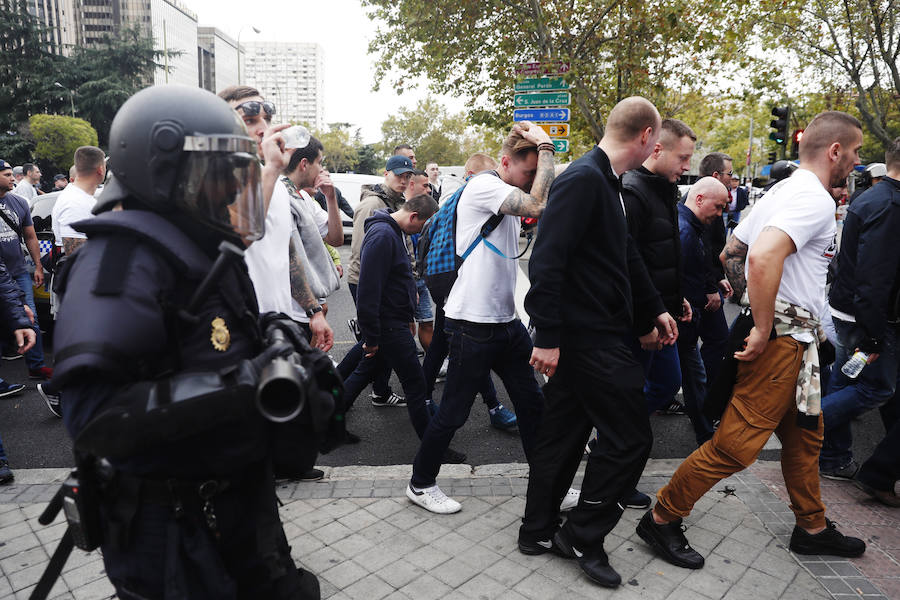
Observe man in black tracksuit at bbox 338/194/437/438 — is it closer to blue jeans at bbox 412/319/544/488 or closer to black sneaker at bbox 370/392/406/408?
blue jeans at bbox 412/319/544/488

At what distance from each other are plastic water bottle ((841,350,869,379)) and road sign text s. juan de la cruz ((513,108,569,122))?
807 centimetres

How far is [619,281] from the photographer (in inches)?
119

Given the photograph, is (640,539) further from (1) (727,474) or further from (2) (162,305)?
(2) (162,305)

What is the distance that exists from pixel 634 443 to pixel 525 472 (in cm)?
139

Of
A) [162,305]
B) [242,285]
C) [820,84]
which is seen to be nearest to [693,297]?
[242,285]

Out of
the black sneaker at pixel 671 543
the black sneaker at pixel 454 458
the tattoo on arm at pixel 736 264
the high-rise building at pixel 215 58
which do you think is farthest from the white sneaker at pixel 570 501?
the high-rise building at pixel 215 58

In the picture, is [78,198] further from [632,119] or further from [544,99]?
[544,99]

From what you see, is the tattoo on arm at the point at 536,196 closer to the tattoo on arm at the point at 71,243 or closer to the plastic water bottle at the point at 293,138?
the plastic water bottle at the point at 293,138

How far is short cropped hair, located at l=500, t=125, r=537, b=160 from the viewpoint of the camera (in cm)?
353

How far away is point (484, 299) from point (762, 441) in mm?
1517

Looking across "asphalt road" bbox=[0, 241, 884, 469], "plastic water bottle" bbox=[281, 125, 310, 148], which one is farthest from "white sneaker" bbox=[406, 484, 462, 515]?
"plastic water bottle" bbox=[281, 125, 310, 148]

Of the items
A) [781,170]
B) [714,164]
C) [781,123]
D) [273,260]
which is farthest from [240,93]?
[781,123]

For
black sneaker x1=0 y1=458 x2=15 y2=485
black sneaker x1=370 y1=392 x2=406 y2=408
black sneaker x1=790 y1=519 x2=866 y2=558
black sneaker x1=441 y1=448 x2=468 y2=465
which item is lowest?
black sneaker x1=370 y1=392 x2=406 y2=408

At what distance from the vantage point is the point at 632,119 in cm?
309
